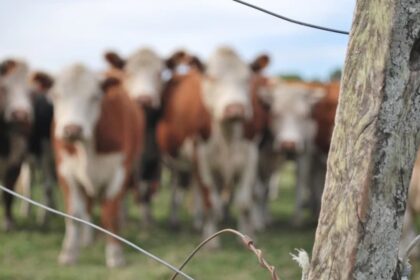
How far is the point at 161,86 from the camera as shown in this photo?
37.4ft

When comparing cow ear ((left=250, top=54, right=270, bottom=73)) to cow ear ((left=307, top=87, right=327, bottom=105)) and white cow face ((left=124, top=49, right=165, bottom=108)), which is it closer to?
white cow face ((left=124, top=49, right=165, bottom=108))

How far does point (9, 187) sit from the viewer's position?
408 inches

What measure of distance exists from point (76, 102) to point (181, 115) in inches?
84.0

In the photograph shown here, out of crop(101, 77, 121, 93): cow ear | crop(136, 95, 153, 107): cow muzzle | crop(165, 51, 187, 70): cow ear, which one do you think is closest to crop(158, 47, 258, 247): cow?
crop(136, 95, 153, 107): cow muzzle

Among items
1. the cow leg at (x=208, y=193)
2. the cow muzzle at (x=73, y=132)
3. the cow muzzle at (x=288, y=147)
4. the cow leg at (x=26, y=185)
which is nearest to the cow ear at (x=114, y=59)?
the cow leg at (x=26, y=185)

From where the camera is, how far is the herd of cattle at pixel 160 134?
8711mm

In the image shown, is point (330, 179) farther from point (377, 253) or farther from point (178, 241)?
point (178, 241)

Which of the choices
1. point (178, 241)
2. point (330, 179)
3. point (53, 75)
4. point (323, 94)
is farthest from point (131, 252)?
point (330, 179)

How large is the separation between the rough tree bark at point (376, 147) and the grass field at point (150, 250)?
567 cm

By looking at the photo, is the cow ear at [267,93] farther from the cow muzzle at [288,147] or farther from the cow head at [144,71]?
the cow head at [144,71]

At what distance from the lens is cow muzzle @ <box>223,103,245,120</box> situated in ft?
31.3

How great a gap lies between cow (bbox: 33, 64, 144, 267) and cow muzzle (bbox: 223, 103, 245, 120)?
3.60 ft

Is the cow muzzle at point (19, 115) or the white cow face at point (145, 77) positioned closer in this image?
the cow muzzle at point (19, 115)

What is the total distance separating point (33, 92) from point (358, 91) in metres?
9.25
